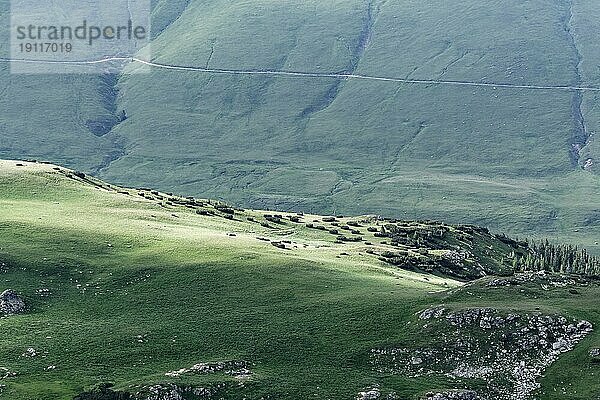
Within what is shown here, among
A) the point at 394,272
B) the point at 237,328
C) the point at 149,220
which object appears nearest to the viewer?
the point at 237,328

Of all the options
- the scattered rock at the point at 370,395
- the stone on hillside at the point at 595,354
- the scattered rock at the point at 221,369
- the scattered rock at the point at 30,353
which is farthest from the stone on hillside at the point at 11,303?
the stone on hillside at the point at 595,354

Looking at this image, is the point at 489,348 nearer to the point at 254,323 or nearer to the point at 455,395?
the point at 455,395

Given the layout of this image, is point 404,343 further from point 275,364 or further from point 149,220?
point 149,220

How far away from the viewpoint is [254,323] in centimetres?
7744

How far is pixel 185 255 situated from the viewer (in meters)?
96.0

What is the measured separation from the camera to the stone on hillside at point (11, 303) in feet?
265

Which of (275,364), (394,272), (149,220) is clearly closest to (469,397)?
(275,364)

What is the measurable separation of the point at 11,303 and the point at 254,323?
79.2 ft

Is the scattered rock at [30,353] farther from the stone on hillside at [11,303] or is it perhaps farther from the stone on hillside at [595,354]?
the stone on hillside at [595,354]

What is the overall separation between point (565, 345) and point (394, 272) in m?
36.6

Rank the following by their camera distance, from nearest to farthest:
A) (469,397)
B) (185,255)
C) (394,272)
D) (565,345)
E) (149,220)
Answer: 1. (469,397)
2. (565,345)
3. (185,255)
4. (394,272)
5. (149,220)

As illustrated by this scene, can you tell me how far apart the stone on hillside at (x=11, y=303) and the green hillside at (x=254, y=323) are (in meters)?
1.12

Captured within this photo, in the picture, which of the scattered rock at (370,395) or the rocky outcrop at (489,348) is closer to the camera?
the scattered rock at (370,395)

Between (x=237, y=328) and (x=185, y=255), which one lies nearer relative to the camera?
(x=237, y=328)
